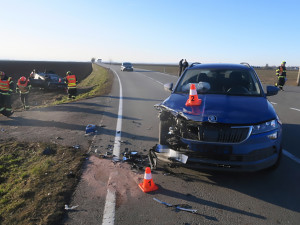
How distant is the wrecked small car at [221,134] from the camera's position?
3.60 meters

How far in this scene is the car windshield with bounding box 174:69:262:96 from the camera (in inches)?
205

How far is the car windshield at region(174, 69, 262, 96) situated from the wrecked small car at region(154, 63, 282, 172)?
0.52 meters

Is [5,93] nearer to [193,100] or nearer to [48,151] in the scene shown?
[48,151]

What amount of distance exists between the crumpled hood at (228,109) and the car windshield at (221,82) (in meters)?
0.42

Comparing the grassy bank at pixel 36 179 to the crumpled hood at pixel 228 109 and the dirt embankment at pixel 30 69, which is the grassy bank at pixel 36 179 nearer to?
the crumpled hood at pixel 228 109

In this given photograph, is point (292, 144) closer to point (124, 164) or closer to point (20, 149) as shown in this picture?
point (124, 164)

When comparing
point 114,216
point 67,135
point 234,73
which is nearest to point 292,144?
point 234,73

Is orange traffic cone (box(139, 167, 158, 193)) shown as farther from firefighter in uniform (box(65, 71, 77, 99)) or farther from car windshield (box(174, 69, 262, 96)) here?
firefighter in uniform (box(65, 71, 77, 99))

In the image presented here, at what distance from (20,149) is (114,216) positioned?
11.5 ft

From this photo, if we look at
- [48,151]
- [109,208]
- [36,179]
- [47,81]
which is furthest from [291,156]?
[47,81]

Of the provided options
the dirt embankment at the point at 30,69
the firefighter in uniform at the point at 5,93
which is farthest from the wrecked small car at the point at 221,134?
the dirt embankment at the point at 30,69

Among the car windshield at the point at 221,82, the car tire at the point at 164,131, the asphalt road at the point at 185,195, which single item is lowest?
the asphalt road at the point at 185,195

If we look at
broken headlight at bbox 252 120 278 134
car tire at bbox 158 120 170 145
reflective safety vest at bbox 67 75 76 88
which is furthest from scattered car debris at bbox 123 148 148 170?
reflective safety vest at bbox 67 75 76 88

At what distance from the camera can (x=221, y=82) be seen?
18.3 ft
